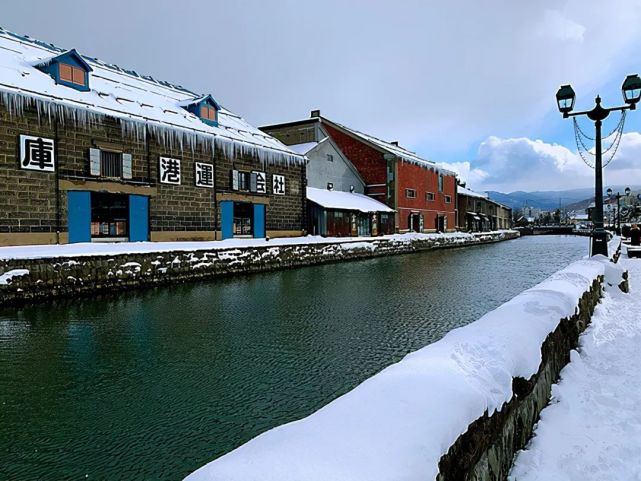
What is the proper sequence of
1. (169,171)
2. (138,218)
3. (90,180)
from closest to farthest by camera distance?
(90,180) < (138,218) < (169,171)

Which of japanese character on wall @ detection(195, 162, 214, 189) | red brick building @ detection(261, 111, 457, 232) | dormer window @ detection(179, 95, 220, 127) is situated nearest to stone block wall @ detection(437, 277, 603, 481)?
japanese character on wall @ detection(195, 162, 214, 189)

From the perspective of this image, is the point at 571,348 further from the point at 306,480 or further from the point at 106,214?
the point at 106,214

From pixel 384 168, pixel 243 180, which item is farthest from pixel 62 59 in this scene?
pixel 384 168

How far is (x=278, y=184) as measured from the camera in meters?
25.8

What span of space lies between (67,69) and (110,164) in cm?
406

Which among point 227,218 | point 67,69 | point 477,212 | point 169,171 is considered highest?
point 67,69

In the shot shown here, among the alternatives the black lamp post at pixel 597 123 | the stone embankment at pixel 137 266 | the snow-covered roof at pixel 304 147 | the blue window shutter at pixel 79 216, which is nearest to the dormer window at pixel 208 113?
the blue window shutter at pixel 79 216

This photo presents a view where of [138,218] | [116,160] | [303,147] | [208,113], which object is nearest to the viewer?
[116,160]

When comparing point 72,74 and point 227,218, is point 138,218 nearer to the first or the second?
point 227,218

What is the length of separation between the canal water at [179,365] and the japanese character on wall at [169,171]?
8.88 m

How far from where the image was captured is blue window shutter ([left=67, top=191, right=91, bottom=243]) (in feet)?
53.6

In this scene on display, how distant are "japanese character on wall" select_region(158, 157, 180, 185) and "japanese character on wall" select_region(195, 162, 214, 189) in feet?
3.60

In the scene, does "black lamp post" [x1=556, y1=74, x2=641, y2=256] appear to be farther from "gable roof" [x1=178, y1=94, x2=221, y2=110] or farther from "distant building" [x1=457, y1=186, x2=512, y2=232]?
"distant building" [x1=457, y1=186, x2=512, y2=232]

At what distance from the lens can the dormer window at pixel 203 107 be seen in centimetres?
2281
